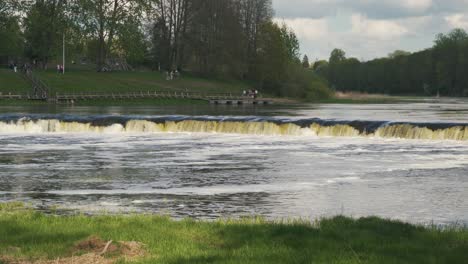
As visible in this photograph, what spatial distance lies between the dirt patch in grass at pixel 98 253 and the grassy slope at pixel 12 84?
8240 cm

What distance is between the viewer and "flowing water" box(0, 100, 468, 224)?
64.8ft

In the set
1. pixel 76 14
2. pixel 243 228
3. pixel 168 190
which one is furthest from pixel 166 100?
pixel 243 228

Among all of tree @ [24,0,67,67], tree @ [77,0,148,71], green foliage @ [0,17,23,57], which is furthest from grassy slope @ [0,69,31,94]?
tree @ [77,0,148,71]

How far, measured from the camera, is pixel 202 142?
41938 mm

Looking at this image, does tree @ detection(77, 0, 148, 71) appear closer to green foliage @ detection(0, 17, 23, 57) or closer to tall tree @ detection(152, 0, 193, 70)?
tall tree @ detection(152, 0, 193, 70)

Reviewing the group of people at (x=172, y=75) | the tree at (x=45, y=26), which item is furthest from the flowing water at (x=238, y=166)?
the group of people at (x=172, y=75)

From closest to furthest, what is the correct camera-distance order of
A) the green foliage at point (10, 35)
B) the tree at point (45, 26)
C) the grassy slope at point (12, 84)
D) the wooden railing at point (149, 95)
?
the grassy slope at point (12, 84)
the wooden railing at point (149, 95)
the green foliage at point (10, 35)
the tree at point (45, 26)

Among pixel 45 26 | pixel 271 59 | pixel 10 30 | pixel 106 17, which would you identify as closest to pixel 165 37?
pixel 106 17

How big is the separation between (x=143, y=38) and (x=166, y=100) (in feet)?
80.5

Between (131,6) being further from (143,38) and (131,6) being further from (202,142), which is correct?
(202,142)

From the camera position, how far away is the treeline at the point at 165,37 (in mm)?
107938

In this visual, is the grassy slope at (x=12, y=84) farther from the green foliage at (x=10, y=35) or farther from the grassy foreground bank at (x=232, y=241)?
the grassy foreground bank at (x=232, y=241)

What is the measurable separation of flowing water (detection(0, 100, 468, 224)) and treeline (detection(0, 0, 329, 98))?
57602 millimetres

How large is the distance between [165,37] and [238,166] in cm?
9846
